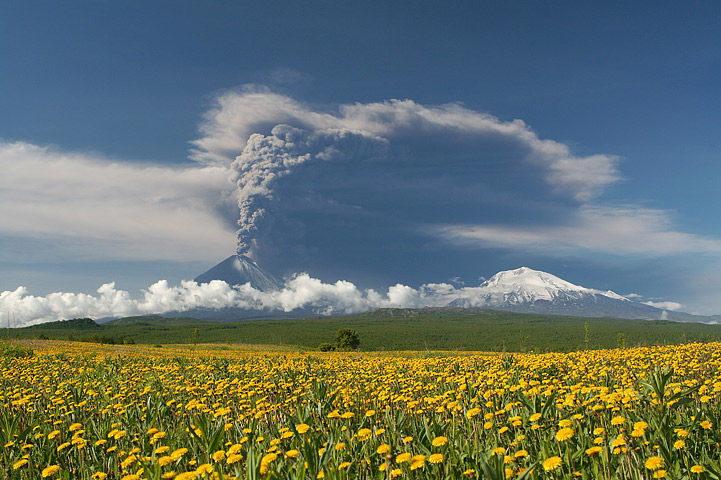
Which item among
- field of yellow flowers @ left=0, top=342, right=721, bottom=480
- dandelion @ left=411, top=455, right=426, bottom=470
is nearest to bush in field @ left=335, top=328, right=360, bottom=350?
field of yellow flowers @ left=0, top=342, right=721, bottom=480

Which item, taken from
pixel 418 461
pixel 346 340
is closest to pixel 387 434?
pixel 418 461

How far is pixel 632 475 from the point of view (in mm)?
3723

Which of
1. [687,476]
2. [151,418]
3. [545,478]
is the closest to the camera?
[687,476]

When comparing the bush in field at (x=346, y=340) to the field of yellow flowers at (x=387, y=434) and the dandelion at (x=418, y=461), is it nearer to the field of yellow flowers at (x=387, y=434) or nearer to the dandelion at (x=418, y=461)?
the field of yellow flowers at (x=387, y=434)

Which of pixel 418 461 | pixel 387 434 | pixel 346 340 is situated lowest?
pixel 346 340

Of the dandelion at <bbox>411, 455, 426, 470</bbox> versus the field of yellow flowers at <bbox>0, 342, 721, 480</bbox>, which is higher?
the dandelion at <bbox>411, 455, 426, 470</bbox>

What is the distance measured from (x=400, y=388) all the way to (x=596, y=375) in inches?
180

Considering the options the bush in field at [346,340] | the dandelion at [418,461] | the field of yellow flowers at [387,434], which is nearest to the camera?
the dandelion at [418,461]

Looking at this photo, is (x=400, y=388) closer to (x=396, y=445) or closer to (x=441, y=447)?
(x=396, y=445)

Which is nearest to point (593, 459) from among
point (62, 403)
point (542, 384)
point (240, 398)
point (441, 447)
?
point (441, 447)

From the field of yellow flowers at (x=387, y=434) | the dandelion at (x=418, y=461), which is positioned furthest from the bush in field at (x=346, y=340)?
the dandelion at (x=418, y=461)

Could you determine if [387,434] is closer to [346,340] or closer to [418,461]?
[418,461]

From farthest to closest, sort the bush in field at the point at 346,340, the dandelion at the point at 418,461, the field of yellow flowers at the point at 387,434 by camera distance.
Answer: the bush in field at the point at 346,340
the field of yellow flowers at the point at 387,434
the dandelion at the point at 418,461

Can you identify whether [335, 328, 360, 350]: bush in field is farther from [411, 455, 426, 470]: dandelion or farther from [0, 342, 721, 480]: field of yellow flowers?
[411, 455, 426, 470]: dandelion
